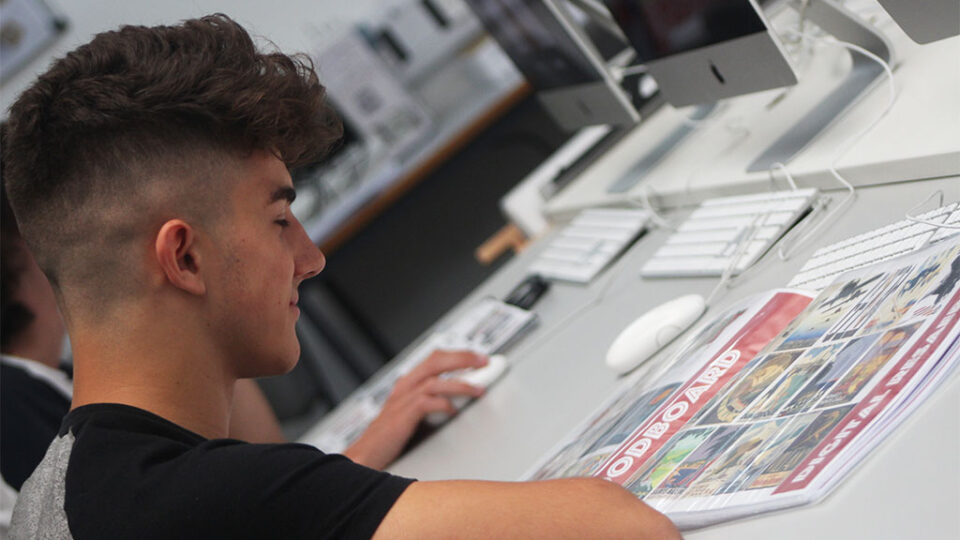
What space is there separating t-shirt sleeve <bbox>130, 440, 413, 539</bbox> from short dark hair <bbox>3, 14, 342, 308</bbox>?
26cm

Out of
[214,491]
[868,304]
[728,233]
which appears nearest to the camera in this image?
[214,491]

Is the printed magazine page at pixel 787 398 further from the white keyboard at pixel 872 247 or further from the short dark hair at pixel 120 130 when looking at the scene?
the short dark hair at pixel 120 130

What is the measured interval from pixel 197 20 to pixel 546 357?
2.10 feet

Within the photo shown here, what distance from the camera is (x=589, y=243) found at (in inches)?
62.1

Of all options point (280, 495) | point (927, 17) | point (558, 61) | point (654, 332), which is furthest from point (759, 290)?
point (558, 61)

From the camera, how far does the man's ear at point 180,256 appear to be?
2.66 ft

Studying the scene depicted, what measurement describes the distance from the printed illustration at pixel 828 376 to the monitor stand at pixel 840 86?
0.59 m

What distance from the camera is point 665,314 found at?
3.60ft

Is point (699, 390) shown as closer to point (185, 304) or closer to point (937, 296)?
point (937, 296)

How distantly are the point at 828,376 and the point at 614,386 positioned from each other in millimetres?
397

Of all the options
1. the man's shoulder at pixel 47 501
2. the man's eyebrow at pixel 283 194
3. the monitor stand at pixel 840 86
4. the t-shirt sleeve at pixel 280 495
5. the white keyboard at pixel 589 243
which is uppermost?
the man's eyebrow at pixel 283 194

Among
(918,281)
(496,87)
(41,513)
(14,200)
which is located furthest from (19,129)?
(496,87)

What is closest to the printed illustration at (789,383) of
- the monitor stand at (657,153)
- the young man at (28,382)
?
the monitor stand at (657,153)

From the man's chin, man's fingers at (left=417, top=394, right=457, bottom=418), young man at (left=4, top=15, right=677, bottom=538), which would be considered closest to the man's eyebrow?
young man at (left=4, top=15, right=677, bottom=538)
